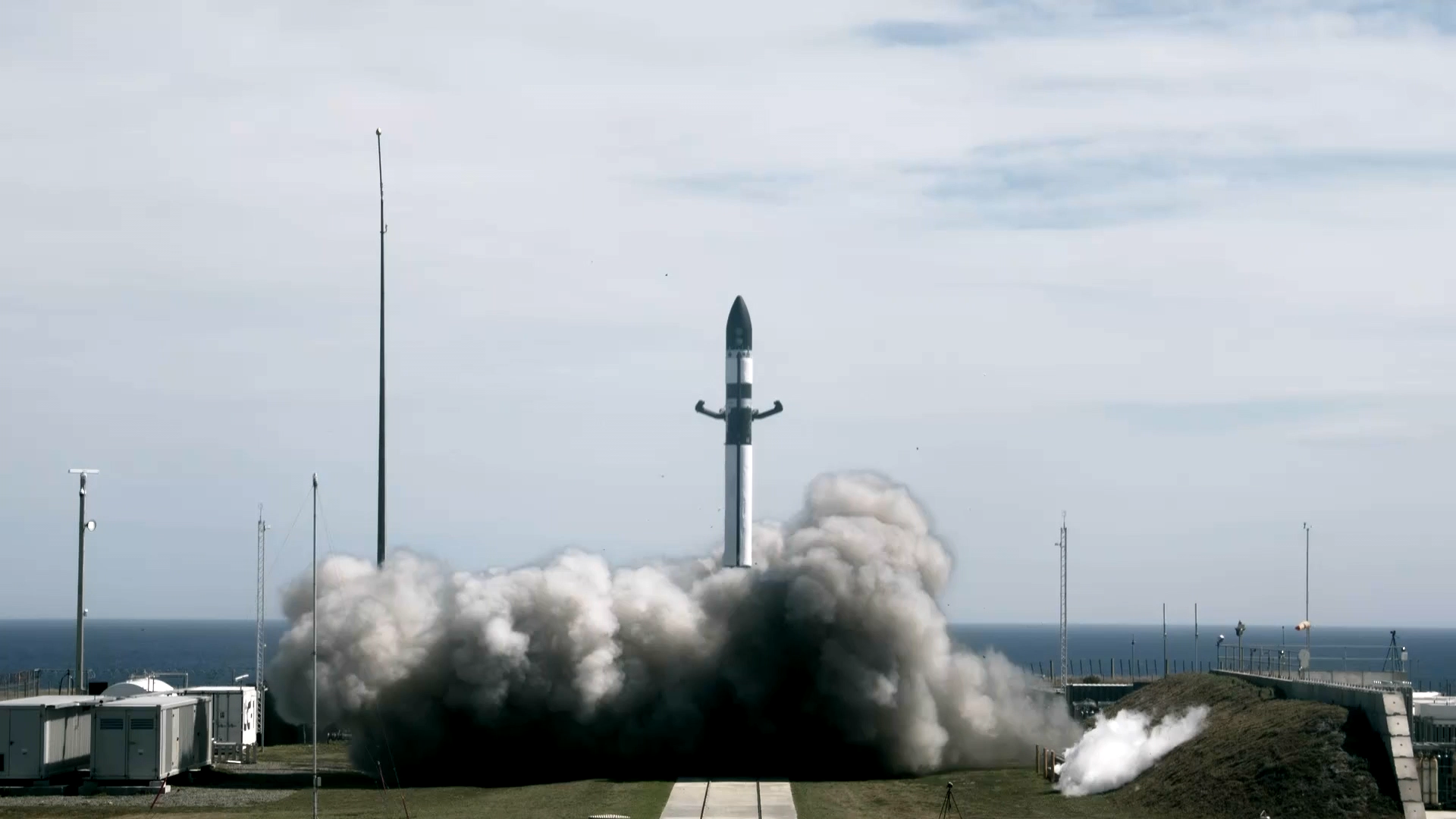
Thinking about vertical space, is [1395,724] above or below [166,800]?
above

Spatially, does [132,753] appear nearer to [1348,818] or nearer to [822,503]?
[822,503]

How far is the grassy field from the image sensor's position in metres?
46.7

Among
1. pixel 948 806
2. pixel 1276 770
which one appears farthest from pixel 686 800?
pixel 1276 770

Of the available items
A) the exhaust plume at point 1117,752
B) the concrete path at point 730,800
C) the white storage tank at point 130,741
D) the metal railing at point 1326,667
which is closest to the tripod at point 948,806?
the concrete path at point 730,800

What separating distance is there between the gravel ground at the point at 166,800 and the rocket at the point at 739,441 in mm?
19420

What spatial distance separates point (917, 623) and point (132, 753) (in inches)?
1003

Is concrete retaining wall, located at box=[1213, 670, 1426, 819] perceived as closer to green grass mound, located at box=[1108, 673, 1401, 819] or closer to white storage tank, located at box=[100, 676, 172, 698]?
green grass mound, located at box=[1108, 673, 1401, 819]

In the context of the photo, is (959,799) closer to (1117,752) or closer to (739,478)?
(1117,752)

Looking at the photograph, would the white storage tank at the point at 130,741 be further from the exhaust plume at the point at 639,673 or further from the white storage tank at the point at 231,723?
the white storage tank at the point at 231,723

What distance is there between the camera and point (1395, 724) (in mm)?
44406

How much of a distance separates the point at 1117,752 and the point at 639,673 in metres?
16.1

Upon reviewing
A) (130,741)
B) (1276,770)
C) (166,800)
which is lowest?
(166,800)

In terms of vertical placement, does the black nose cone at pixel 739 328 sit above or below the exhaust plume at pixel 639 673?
above

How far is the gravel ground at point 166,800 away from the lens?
4928cm
